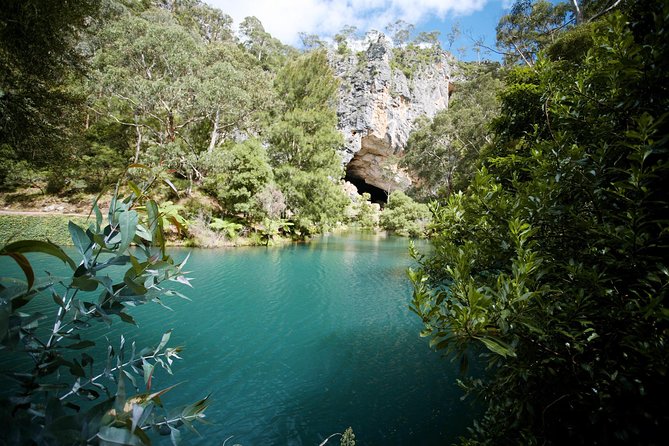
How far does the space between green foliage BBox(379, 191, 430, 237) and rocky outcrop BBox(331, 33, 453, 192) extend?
10.8 meters

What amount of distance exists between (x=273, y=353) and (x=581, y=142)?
17.7 feet

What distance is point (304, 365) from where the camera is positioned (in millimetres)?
5359

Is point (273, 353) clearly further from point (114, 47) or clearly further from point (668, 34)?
point (114, 47)

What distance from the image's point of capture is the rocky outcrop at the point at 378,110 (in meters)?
44.4

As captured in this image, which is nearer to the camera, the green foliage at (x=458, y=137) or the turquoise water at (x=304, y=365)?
the turquoise water at (x=304, y=365)

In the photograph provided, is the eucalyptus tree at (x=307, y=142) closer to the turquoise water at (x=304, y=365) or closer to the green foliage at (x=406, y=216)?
the turquoise water at (x=304, y=365)

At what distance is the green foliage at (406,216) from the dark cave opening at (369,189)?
47.7 ft

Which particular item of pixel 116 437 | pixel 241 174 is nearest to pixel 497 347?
pixel 116 437

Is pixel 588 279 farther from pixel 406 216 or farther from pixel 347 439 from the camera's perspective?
pixel 406 216

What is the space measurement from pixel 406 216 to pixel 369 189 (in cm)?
1937

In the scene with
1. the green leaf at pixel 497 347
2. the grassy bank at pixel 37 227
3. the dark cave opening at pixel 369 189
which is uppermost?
the dark cave opening at pixel 369 189

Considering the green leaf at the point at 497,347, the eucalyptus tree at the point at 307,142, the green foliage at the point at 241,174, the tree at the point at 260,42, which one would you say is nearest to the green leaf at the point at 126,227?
the green leaf at the point at 497,347

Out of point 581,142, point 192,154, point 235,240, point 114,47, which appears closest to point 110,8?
point 114,47

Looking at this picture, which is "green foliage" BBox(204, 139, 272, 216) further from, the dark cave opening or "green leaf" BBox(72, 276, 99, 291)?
the dark cave opening
